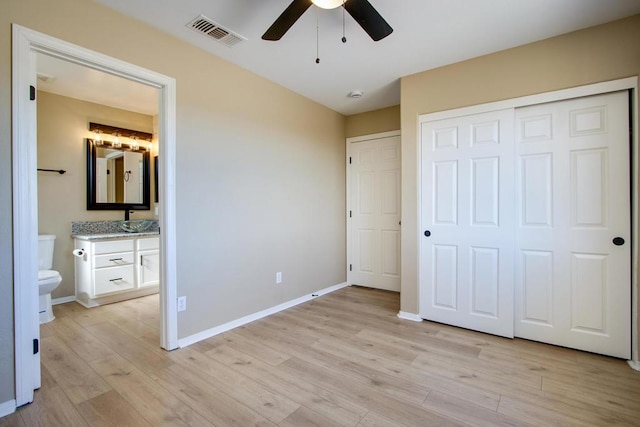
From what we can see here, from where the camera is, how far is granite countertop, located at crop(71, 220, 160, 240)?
362cm

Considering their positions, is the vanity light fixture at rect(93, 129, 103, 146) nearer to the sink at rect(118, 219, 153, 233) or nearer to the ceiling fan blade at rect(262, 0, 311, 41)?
the sink at rect(118, 219, 153, 233)

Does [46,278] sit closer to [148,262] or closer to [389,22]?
[148,262]

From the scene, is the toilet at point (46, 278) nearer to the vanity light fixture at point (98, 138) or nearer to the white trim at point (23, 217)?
the vanity light fixture at point (98, 138)

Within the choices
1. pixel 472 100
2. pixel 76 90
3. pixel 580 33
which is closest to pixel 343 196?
pixel 472 100

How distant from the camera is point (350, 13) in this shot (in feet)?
5.65

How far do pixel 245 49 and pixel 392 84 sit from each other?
1.63 metres

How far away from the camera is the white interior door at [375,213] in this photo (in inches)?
164

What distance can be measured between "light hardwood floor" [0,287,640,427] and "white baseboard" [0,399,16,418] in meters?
0.04

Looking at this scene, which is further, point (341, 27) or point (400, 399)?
point (341, 27)

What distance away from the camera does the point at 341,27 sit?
7.55 feet

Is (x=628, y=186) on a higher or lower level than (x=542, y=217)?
higher

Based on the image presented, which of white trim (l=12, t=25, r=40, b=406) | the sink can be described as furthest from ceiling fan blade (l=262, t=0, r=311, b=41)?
the sink

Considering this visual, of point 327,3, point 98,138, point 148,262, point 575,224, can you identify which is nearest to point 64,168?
point 98,138

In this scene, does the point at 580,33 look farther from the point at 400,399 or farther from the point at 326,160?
the point at 400,399
